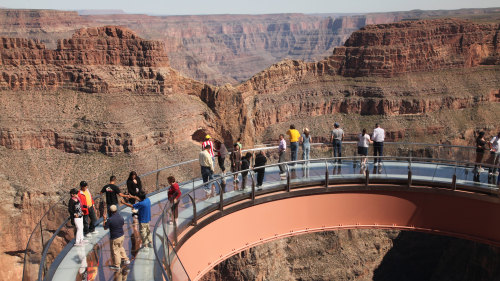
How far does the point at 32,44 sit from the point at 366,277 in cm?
4811

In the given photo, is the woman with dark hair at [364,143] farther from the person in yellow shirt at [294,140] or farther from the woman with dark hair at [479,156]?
the woman with dark hair at [479,156]

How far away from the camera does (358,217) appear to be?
707 inches

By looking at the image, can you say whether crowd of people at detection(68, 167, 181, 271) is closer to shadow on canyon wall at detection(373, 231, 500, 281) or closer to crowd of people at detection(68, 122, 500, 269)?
crowd of people at detection(68, 122, 500, 269)

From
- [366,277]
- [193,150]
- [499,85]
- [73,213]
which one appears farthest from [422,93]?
[73,213]

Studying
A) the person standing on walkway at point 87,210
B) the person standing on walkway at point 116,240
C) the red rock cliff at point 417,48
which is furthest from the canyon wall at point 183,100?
the person standing on walkway at point 116,240

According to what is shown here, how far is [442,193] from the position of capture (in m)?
17.3

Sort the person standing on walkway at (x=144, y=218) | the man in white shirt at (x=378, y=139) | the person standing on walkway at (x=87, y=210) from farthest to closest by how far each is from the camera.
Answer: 1. the man in white shirt at (x=378, y=139)
2. the person standing on walkway at (x=87, y=210)
3. the person standing on walkway at (x=144, y=218)

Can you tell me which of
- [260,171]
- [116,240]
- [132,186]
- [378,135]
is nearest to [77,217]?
[132,186]

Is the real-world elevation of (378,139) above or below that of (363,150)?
above

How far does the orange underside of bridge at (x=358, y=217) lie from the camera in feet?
52.6

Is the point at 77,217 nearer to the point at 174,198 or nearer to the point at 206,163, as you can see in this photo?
the point at 174,198

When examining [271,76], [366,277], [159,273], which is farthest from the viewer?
[271,76]

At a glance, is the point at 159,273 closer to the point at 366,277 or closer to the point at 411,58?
the point at 366,277

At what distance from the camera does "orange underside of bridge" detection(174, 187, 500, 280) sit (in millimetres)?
16047
